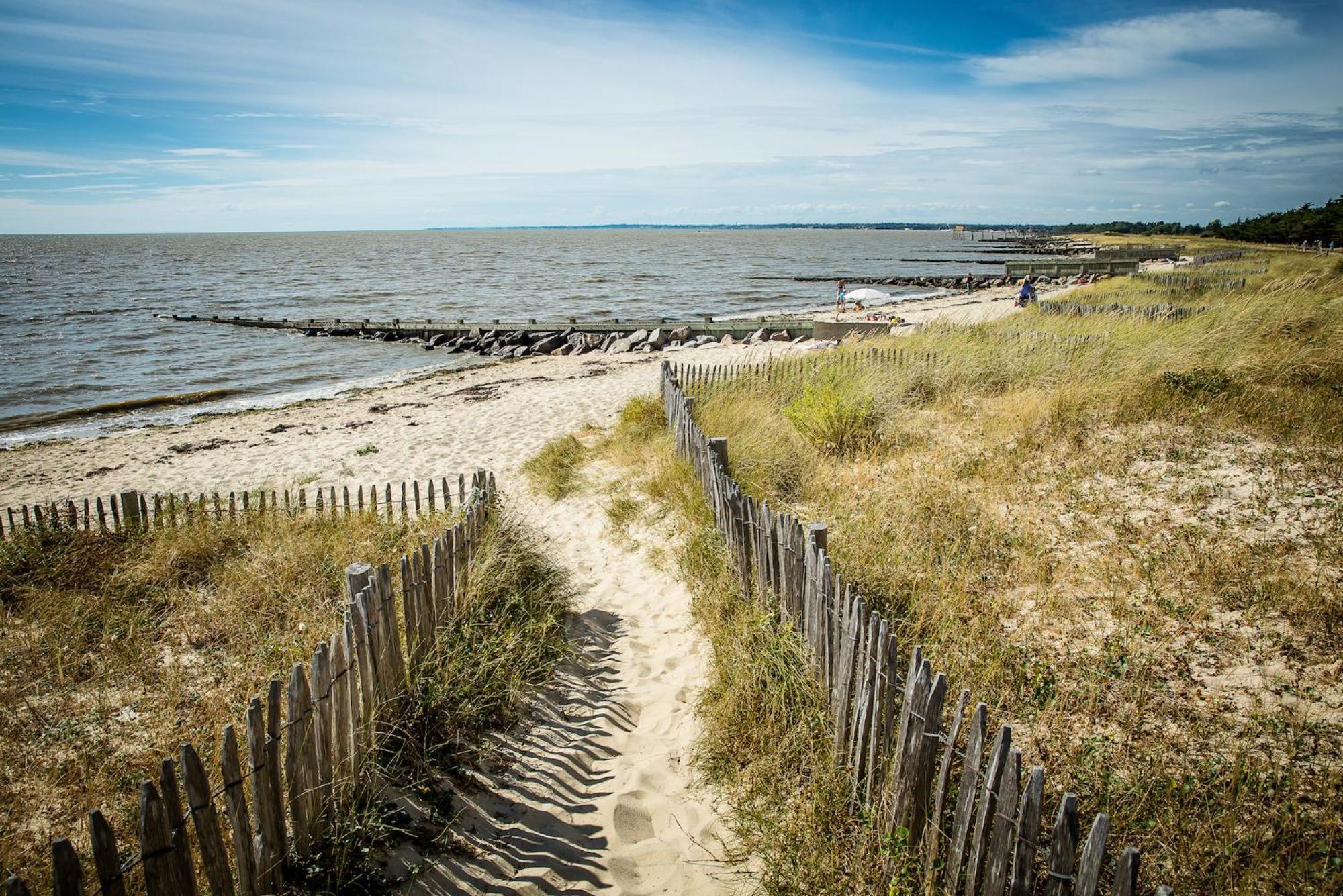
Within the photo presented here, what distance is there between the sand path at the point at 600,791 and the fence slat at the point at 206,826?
78 centimetres

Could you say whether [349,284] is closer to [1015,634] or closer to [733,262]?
[733,262]

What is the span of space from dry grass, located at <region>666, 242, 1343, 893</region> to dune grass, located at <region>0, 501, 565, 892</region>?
2.66m

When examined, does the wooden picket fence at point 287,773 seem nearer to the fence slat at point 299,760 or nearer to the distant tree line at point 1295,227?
the fence slat at point 299,760

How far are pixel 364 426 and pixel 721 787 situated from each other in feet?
43.1

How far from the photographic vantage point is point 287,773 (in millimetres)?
2832

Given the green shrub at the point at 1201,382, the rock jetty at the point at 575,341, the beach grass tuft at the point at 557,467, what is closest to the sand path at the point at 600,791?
the beach grass tuft at the point at 557,467

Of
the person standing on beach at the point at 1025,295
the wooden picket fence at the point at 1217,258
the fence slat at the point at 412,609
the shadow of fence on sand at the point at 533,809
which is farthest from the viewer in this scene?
the wooden picket fence at the point at 1217,258

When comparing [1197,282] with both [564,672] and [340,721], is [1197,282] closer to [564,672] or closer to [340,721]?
[564,672]

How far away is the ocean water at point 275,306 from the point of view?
20047 mm

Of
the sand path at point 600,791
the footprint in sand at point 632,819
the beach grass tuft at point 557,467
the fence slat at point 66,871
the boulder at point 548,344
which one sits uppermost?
the boulder at point 548,344

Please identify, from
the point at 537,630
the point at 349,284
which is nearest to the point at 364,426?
the point at 537,630

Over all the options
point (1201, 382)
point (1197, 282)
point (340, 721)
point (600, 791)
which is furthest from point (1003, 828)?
point (1197, 282)

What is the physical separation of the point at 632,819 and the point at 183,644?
11.9 ft

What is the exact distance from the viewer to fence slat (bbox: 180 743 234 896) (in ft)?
7.45
